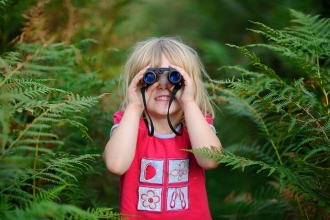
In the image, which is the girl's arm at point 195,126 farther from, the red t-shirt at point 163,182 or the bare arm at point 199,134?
the red t-shirt at point 163,182

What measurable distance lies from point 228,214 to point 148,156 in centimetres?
142

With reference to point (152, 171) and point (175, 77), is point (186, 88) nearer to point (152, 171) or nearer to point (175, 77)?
point (175, 77)

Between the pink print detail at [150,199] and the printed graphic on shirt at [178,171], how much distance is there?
12 centimetres

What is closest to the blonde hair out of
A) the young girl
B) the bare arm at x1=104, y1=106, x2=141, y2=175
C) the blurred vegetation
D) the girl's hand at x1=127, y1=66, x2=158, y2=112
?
the young girl

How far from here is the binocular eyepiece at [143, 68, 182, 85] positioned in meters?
2.21

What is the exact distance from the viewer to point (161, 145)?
2324 mm

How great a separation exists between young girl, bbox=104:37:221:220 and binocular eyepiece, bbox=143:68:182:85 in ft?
0.14

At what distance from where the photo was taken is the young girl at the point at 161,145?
2205 millimetres

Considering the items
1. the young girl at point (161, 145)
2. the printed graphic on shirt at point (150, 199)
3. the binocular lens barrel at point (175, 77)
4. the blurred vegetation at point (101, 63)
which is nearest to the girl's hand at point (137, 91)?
the young girl at point (161, 145)

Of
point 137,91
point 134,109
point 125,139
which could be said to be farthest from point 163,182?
point 137,91

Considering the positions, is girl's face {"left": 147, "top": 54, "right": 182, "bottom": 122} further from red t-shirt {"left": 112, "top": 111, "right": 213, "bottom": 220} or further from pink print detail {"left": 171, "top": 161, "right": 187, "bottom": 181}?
pink print detail {"left": 171, "top": 161, "right": 187, "bottom": 181}

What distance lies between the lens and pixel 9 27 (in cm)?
302

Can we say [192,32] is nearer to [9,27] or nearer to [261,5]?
[261,5]

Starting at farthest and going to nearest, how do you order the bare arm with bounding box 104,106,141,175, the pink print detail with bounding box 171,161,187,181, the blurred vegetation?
1. the blurred vegetation
2. the pink print detail with bounding box 171,161,187,181
3. the bare arm with bounding box 104,106,141,175
